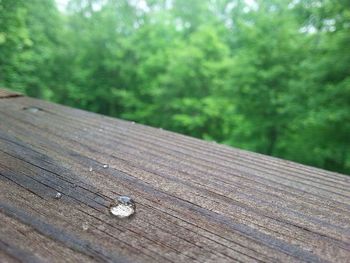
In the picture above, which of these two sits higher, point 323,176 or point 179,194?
point 323,176

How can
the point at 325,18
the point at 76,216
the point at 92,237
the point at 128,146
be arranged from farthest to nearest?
the point at 325,18
the point at 128,146
the point at 76,216
the point at 92,237

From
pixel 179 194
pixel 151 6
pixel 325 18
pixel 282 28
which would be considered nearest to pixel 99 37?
pixel 151 6

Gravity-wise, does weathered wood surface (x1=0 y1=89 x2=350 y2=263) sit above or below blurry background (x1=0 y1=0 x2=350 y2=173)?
below

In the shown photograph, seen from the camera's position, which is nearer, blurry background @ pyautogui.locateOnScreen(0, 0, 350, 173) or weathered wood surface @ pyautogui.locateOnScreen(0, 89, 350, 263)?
weathered wood surface @ pyautogui.locateOnScreen(0, 89, 350, 263)

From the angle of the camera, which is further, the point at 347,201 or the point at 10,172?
the point at 347,201

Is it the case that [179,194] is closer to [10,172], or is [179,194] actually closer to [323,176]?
[10,172]
